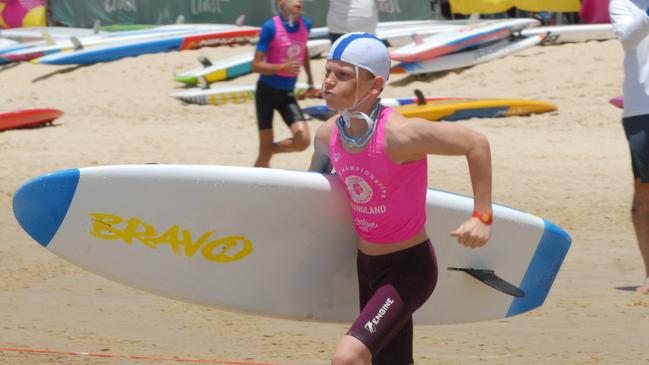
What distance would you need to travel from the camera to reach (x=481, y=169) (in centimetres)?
390

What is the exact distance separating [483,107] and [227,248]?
28.6 feet

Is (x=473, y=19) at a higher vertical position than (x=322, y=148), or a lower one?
lower

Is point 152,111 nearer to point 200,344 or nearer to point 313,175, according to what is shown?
point 200,344

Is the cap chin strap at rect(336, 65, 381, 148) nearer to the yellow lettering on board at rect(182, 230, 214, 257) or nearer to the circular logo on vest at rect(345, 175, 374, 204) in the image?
the circular logo on vest at rect(345, 175, 374, 204)

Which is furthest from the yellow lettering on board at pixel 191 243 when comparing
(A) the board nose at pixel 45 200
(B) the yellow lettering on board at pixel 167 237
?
(A) the board nose at pixel 45 200

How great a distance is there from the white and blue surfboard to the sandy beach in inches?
21.8

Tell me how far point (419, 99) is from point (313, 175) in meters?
8.40

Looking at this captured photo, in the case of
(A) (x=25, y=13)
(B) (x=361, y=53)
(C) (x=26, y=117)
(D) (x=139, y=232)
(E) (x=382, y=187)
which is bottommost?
(A) (x=25, y=13)

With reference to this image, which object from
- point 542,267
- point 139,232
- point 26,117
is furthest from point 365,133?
point 26,117

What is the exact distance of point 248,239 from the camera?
15.6 ft

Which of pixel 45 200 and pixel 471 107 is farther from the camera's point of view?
pixel 471 107

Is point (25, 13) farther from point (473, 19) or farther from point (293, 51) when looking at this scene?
point (293, 51)

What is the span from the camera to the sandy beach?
18.3ft

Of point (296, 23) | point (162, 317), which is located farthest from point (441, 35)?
point (162, 317)
